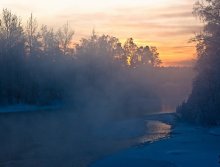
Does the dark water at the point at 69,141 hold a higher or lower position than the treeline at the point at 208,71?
lower

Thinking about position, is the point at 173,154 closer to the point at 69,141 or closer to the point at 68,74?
the point at 69,141

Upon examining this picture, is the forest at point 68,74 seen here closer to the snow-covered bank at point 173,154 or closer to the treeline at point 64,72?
the treeline at point 64,72

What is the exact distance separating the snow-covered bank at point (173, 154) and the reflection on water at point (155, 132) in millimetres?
2302

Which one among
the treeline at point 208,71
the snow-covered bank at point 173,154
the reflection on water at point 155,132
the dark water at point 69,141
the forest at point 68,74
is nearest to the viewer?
the snow-covered bank at point 173,154

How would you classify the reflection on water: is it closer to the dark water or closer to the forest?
the dark water

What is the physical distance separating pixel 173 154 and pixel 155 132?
13517 millimetres

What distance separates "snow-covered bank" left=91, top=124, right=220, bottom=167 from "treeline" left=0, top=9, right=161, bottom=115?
4307 centimetres

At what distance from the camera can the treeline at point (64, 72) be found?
85.4 meters

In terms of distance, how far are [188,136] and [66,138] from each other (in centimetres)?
977

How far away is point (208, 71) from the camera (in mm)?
45344

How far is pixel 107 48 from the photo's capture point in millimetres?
109438

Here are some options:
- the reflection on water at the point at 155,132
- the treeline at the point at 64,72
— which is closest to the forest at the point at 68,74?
the treeline at the point at 64,72

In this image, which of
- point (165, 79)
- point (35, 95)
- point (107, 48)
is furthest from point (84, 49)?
point (165, 79)

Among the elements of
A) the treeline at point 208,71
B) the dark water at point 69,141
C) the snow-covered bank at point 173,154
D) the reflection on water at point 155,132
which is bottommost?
the dark water at point 69,141
